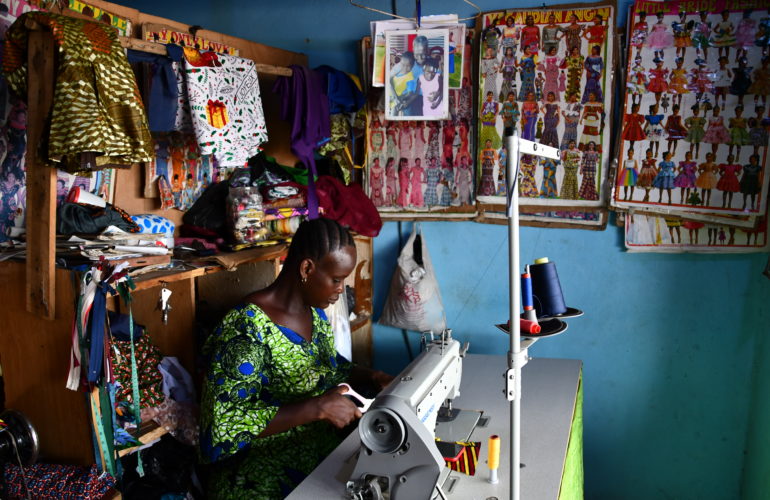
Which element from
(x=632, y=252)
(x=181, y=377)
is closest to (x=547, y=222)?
(x=632, y=252)

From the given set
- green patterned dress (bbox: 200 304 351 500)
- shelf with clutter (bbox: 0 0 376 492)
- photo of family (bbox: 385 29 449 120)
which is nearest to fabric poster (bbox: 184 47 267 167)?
shelf with clutter (bbox: 0 0 376 492)

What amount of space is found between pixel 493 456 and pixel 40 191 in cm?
152

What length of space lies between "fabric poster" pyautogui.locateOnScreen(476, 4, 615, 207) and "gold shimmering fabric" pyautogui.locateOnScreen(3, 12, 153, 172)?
180 cm

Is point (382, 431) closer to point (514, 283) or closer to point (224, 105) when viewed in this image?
point (514, 283)

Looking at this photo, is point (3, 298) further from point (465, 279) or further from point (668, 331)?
point (668, 331)

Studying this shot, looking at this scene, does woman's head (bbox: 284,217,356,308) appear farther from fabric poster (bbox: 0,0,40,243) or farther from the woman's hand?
fabric poster (bbox: 0,0,40,243)

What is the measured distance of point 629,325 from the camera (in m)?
3.32

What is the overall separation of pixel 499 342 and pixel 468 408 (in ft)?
4.11

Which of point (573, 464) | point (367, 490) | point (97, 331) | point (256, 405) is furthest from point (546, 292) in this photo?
point (97, 331)

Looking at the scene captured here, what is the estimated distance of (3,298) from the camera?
220cm

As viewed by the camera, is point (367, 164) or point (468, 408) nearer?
point (468, 408)

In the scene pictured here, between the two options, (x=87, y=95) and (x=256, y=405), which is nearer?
(x=87, y=95)

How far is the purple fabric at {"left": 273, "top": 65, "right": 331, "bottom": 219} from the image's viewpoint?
121 inches

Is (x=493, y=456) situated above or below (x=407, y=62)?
below
